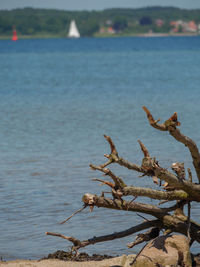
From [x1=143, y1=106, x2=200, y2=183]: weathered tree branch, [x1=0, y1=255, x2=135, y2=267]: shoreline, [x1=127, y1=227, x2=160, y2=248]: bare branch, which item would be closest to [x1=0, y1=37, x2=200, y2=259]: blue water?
[x1=0, y1=255, x2=135, y2=267]: shoreline

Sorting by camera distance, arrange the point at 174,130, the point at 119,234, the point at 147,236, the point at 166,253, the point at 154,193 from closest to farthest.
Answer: the point at 174,130 < the point at 166,253 < the point at 154,193 < the point at 119,234 < the point at 147,236

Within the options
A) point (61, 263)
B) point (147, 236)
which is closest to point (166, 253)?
point (147, 236)

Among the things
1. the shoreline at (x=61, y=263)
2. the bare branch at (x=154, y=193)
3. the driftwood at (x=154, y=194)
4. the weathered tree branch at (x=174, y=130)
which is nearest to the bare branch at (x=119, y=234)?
the driftwood at (x=154, y=194)

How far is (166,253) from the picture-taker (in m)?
7.29

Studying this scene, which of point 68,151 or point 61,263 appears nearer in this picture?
point 61,263

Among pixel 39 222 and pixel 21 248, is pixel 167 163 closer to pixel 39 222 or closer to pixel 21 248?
pixel 39 222

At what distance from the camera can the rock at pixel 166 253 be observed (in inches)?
283

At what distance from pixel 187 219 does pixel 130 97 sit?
23.0 m

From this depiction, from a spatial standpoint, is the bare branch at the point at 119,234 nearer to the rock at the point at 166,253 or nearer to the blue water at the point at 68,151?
the rock at the point at 166,253

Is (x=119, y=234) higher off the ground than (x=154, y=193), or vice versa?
(x=154, y=193)

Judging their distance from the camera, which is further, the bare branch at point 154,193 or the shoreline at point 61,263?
the shoreline at point 61,263

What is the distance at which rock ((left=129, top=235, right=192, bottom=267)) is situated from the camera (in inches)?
283

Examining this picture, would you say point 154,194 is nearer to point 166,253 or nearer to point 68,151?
point 166,253

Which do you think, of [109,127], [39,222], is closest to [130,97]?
[109,127]
